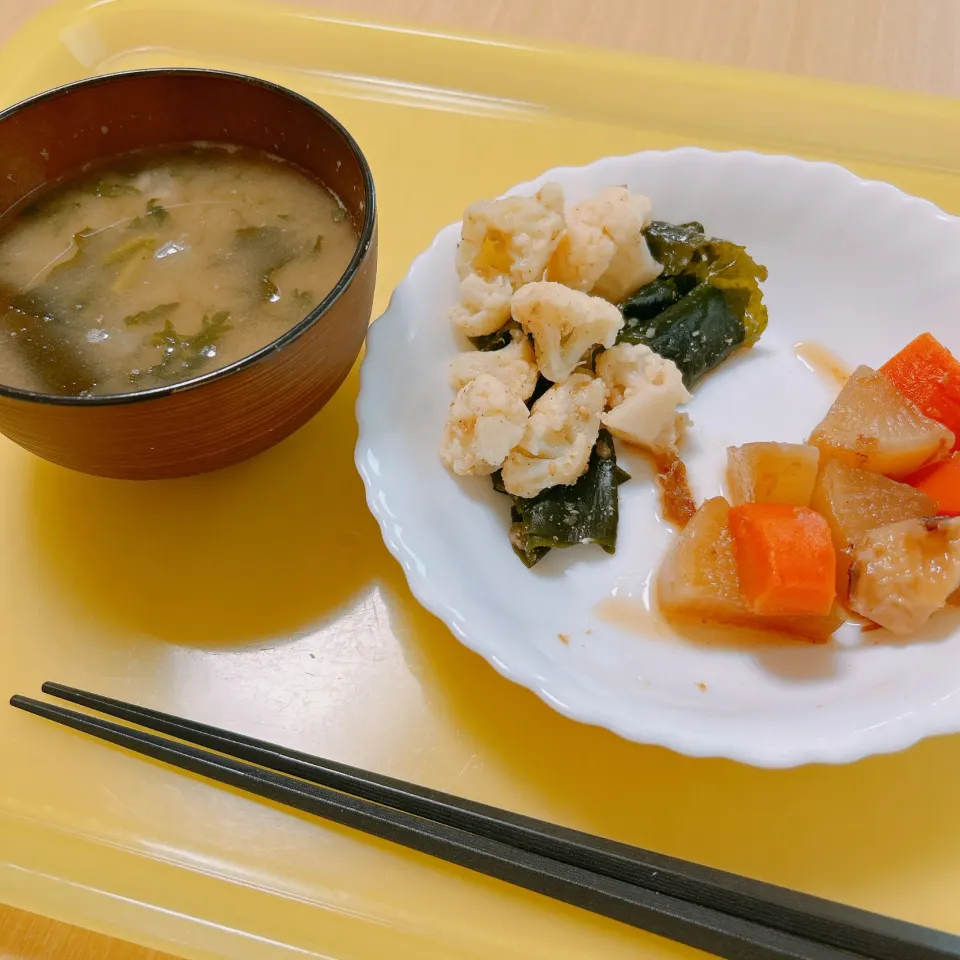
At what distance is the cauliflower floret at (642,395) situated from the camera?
157 centimetres

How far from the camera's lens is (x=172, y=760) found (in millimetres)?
1316

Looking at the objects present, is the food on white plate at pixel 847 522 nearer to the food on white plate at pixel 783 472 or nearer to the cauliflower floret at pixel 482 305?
the food on white plate at pixel 783 472

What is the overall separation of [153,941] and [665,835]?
79 cm

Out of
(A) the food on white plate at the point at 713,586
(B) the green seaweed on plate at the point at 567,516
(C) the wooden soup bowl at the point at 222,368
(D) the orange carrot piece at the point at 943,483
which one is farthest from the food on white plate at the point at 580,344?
(D) the orange carrot piece at the point at 943,483

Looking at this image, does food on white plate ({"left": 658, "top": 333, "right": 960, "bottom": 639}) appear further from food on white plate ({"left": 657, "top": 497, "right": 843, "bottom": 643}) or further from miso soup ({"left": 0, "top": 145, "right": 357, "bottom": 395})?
miso soup ({"left": 0, "top": 145, "right": 357, "bottom": 395})

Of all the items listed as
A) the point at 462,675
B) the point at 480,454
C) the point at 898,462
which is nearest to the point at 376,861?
the point at 462,675

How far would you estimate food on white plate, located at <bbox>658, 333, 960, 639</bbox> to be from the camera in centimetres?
133

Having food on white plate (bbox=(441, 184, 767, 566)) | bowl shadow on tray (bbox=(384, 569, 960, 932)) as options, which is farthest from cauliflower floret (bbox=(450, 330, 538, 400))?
bowl shadow on tray (bbox=(384, 569, 960, 932))

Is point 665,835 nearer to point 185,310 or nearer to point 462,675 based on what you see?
point 462,675

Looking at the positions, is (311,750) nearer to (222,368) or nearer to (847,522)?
(222,368)

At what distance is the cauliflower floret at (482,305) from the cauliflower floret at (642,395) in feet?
0.71

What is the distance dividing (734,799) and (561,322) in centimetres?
86

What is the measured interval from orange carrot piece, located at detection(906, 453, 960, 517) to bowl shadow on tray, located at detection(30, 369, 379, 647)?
3.36 ft

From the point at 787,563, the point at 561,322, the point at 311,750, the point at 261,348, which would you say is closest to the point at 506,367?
the point at 561,322
